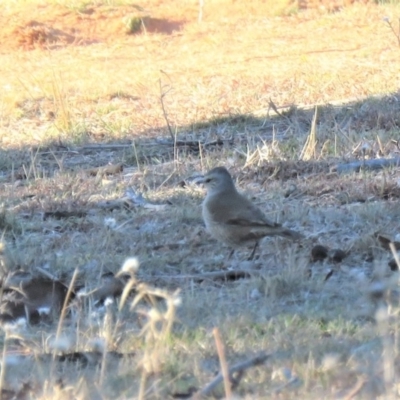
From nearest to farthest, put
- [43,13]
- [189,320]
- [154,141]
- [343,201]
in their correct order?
[189,320]
[343,201]
[154,141]
[43,13]

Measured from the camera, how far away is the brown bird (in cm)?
545

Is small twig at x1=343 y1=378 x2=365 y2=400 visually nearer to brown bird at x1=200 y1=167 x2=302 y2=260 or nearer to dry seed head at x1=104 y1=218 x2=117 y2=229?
brown bird at x1=200 y1=167 x2=302 y2=260

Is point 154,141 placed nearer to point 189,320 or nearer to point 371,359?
point 189,320

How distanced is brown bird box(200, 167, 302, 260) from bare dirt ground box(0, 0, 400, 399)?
0.52 ft

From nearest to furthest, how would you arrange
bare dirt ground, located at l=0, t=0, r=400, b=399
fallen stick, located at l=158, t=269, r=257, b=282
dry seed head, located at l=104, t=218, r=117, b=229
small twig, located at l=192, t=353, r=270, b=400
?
small twig, located at l=192, t=353, r=270, b=400 < bare dirt ground, located at l=0, t=0, r=400, b=399 < fallen stick, located at l=158, t=269, r=257, b=282 < dry seed head, located at l=104, t=218, r=117, b=229

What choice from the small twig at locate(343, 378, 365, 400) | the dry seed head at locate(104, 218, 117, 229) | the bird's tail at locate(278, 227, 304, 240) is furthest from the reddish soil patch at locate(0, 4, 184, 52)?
the small twig at locate(343, 378, 365, 400)

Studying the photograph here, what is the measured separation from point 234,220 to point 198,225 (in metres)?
1.06

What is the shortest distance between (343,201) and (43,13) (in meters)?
22.7

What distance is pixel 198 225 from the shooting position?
660cm

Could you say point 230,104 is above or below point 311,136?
below

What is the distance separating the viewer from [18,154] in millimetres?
10492

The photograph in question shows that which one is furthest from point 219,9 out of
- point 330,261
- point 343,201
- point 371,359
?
point 371,359

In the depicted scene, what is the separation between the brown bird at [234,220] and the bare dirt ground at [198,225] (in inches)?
6.3

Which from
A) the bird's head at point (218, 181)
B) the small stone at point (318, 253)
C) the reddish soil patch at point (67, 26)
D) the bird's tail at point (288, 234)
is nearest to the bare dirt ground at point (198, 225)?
the small stone at point (318, 253)
